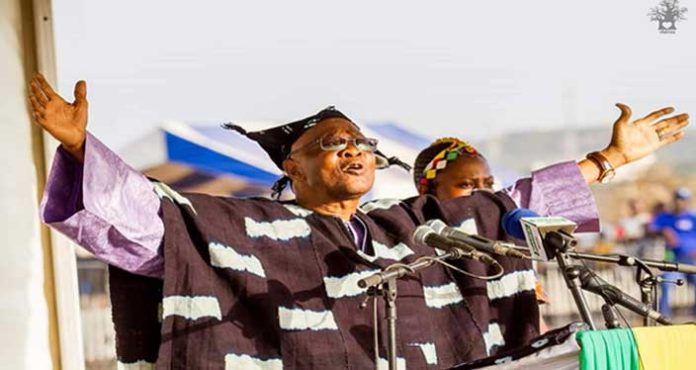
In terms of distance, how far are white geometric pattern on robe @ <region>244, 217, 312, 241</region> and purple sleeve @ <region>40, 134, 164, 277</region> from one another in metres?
0.25

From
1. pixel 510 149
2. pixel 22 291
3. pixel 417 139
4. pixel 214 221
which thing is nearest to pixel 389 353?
pixel 214 221

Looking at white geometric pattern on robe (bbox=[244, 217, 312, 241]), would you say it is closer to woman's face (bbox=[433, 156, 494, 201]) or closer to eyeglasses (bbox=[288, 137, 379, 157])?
eyeglasses (bbox=[288, 137, 379, 157])

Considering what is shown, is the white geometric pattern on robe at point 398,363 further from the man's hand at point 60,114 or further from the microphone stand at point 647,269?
the man's hand at point 60,114

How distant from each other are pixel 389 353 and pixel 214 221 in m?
0.69

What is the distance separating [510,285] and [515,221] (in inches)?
10.9

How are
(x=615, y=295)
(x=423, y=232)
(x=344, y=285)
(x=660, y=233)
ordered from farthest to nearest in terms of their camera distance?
(x=660, y=233) < (x=344, y=285) < (x=423, y=232) < (x=615, y=295)

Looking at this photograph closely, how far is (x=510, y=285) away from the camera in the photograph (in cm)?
312

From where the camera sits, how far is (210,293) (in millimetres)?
2857

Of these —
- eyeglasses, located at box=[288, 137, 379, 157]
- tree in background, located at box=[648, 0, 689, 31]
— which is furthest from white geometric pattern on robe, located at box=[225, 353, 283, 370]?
tree in background, located at box=[648, 0, 689, 31]

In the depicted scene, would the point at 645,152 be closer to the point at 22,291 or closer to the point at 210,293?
the point at 210,293

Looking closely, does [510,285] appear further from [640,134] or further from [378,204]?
[640,134]

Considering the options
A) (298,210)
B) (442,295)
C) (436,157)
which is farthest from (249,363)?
(436,157)

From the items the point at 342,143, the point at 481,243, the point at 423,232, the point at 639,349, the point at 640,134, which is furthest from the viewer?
the point at 640,134

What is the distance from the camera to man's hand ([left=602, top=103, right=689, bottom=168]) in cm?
333
